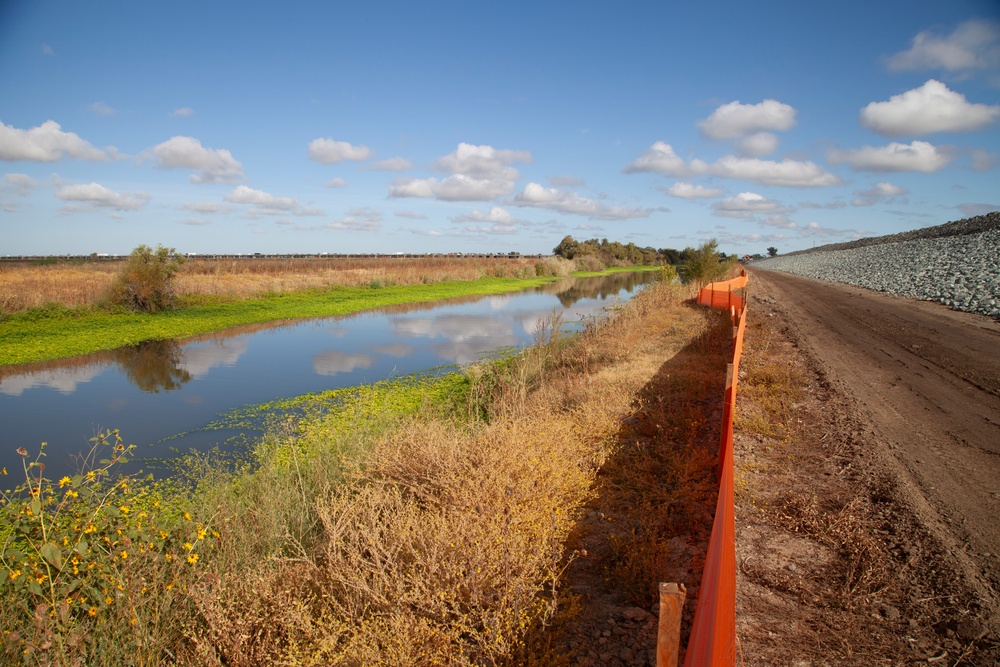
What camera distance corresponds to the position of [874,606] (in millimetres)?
3359

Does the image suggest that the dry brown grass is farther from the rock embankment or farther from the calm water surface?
the rock embankment

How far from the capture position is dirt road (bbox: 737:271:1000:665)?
318 cm

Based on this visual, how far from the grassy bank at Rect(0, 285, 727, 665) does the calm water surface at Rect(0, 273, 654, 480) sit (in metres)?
4.39

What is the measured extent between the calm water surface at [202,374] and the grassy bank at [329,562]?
4.39 metres

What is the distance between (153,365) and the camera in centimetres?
1480

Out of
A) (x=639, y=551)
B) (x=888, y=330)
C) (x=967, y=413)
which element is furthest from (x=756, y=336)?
(x=639, y=551)

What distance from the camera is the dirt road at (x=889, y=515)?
318 cm

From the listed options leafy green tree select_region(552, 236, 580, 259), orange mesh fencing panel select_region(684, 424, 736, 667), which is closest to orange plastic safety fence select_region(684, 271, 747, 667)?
orange mesh fencing panel select_region(684, 424, 736, 667)

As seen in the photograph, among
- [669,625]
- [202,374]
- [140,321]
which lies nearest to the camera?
[669,625]

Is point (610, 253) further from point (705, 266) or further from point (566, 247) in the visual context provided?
point (705, 266)

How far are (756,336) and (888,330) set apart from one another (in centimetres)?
326

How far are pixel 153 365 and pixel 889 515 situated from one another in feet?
53.5

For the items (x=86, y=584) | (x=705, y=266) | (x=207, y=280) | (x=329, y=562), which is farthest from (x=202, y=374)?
(x=705, y=266)

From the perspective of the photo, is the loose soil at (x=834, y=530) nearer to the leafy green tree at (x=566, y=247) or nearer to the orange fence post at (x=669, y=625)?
the orange fence post at (x=669, y=625)
